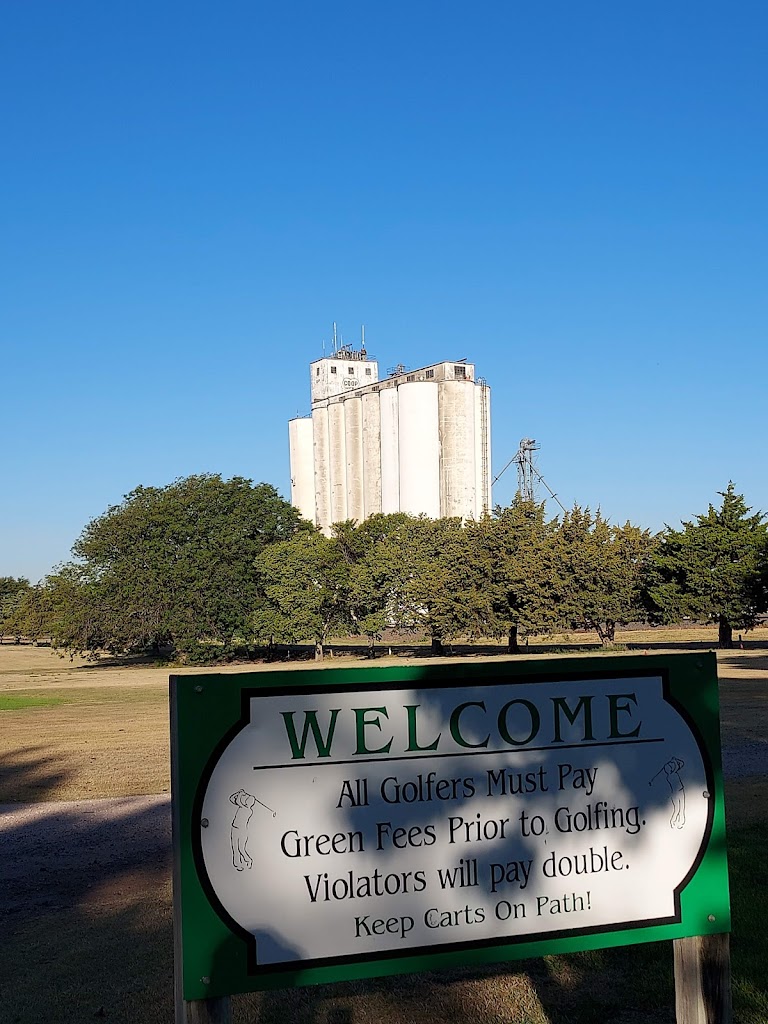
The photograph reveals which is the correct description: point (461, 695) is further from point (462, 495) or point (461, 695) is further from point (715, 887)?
point (462, 495)

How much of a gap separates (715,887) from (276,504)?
62.1 meters

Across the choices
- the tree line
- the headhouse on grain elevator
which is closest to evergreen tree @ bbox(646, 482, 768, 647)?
the tree line

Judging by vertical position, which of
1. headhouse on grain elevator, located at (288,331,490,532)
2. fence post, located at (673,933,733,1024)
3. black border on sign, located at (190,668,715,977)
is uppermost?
headhouse on grain elevator, located at (288,331,490,532)

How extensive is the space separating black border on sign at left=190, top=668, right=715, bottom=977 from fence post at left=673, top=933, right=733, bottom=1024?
13cm

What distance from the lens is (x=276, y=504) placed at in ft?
214

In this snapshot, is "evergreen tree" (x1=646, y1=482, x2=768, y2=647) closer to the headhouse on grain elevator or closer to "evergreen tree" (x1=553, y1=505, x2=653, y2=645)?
"evergreen tree" (x1=553, y1=505, x2=653, y2=645)

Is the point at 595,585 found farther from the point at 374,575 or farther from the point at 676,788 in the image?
the point at 676,788

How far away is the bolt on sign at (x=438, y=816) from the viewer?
10.3ft

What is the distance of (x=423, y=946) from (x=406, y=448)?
82213 millimetres

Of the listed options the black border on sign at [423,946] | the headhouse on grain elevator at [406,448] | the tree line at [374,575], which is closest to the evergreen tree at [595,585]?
the tree line at [374,575]

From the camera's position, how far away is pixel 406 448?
8525cm

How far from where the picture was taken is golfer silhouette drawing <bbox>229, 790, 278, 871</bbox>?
→ 3162 mm

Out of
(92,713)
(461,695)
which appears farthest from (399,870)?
(92,713)

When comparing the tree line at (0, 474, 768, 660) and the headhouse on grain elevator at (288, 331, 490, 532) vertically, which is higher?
the headhouse on grain elevator at (288, 331, 490, 532)
